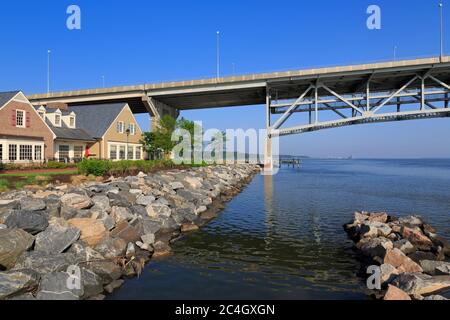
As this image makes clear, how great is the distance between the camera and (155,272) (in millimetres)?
9359

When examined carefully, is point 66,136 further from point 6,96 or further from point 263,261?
point 263,261

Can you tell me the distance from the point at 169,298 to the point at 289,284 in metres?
3.24

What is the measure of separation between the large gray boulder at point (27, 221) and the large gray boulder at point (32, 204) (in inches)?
29.4

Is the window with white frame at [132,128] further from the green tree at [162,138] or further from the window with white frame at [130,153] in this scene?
the green tree at [162,138]

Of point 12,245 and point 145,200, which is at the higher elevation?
point 145,200

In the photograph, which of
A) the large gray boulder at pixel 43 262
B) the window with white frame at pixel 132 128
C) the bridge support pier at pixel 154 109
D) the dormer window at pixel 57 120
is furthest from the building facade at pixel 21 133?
the large gray boulder at pixel 43 262

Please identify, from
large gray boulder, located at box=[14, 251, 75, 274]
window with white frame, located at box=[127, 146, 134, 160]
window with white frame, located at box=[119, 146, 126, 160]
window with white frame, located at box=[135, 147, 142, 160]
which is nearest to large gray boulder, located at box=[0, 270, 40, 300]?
large gray boulder, located at box=[14, 251, 75, 274]

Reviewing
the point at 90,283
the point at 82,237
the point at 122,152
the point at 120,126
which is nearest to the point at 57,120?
the point at 120,126

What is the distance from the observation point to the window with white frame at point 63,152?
3421cm

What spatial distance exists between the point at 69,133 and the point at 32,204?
27656mm

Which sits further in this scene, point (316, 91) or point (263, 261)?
point (316, 91)

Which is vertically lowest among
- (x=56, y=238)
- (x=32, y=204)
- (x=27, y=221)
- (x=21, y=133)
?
(x=56, y=238)

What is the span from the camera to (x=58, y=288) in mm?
7410
